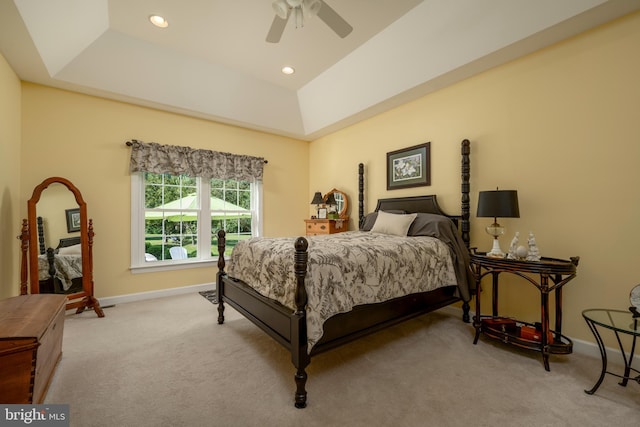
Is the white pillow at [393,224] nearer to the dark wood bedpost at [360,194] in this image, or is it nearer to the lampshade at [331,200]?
the dark wood bedpost at [360,194]

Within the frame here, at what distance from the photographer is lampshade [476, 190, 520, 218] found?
2430mm

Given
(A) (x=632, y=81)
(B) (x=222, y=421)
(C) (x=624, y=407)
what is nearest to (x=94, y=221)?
(B) (x=222, y=421)

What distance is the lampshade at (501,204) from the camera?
2430 mm

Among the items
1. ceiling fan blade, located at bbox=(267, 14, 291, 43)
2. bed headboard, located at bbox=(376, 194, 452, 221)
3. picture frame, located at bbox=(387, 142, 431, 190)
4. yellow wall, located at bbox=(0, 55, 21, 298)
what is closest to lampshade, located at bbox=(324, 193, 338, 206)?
bed headboard, located at bbox=(376, 194, 452, 221)

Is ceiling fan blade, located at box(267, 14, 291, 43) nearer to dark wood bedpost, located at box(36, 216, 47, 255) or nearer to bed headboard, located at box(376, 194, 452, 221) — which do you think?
bed headboard, located at box(376, 194, 452, 221)

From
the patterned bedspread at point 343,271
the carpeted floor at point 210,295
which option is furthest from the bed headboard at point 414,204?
the carpeted floor at point 210,295

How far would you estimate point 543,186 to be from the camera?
2621 mm

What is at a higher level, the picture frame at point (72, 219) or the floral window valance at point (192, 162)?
the floral window valance at point (192, 162)

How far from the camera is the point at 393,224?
3.33 m

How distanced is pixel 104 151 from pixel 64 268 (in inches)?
60.9

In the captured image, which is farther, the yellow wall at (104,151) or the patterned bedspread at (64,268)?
the yellow wall at (104,151)

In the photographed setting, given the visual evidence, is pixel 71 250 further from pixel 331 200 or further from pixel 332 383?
pixel 331 200

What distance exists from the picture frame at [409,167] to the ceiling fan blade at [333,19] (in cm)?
182

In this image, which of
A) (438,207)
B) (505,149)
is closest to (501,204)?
(505,149)
